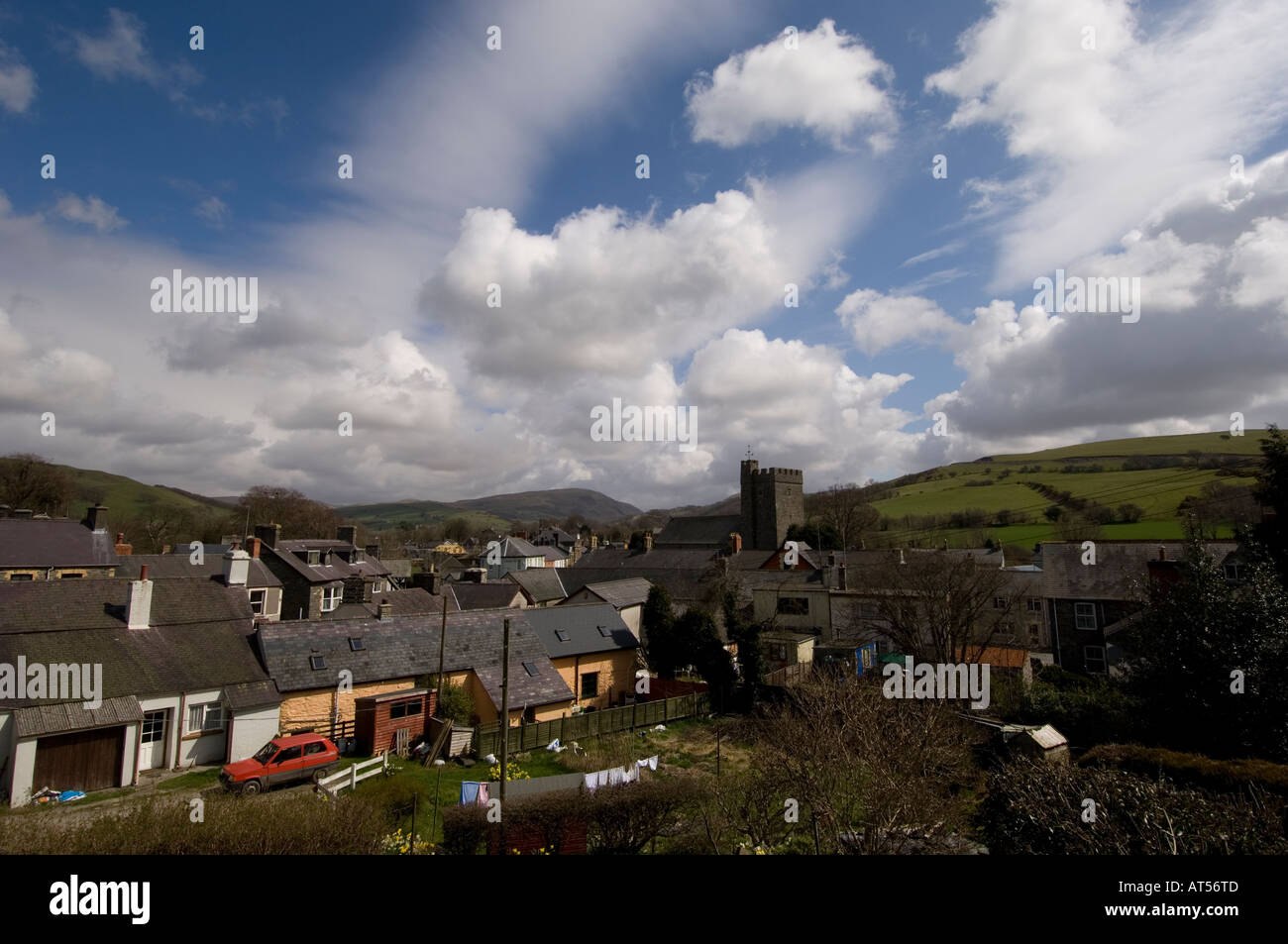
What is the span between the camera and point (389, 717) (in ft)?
74.3

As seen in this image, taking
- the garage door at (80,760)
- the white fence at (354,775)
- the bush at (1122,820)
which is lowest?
the white fence at (354,775)

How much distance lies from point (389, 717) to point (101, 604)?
1027 cm

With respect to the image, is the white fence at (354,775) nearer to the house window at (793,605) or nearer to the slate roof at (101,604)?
the slate roof at (101,604)

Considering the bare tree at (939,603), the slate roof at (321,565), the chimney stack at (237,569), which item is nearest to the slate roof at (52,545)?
the slate roof at (321,565)

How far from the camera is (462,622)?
27609mm

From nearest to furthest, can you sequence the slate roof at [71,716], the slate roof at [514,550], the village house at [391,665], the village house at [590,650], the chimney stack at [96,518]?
1. the slate roof at [71,716]
2. the village house at [391,665]
3. the village house at [590,650]
4. the chimney stack at [96,518]
5. the slate roof at [514,550]

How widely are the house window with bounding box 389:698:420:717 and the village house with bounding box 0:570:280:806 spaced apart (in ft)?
12.0

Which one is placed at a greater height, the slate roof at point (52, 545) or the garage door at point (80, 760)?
the slate roof at point (52, 545)

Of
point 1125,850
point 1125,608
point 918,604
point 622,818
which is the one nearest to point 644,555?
point 918,604

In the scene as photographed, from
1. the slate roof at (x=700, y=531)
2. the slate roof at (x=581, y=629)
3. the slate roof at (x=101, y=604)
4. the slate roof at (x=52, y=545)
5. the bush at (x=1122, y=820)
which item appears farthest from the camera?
the slate roof at (x=700, y=531)

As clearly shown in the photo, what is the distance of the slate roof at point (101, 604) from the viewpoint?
19.8 meters

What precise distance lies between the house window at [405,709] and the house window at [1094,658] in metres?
32.6
